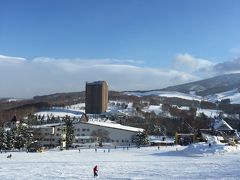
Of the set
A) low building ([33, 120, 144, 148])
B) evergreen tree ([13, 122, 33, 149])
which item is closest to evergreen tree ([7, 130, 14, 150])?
evergreen tree ([13, 122, 33, 149])

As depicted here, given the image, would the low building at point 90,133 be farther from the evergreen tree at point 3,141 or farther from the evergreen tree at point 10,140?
the evergreen tree at point 3,141

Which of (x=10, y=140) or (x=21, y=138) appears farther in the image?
(x=21, y=138)

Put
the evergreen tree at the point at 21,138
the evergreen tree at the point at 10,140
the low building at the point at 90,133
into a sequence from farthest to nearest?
the low building at the point at 90,133
the evergreen tree at the point at 21,138
the evergreen tree at the point at 10,140

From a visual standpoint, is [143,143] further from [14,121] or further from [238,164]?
[238,164]

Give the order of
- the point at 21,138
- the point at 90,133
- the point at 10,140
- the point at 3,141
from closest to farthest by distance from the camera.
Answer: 1. the point at 3,141
2. the point at 10,140
3. the point at 21,138
4. the point at 90,133

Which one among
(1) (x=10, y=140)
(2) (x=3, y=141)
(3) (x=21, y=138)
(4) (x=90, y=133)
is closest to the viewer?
(2) (x=3, y=141)

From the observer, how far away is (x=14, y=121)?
114562mm

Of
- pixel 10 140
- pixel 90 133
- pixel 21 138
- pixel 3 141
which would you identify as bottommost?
pixel 3 141

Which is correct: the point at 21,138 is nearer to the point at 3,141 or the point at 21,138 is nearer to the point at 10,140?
the point at 10,140

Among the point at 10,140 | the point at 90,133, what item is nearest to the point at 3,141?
the point at 10,140

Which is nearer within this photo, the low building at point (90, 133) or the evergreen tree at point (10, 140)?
the evergreen tree at point (10, 140)

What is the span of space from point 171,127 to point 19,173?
119m

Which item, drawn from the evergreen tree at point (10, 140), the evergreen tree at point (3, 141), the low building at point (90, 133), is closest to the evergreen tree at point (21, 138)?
the evergreen tree at point (10, 140)

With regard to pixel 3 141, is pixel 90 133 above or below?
above
